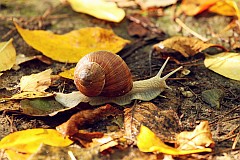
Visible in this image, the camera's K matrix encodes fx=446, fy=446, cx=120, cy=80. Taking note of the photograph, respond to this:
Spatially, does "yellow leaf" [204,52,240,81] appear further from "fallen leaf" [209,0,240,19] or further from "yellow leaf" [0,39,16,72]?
"yellow leaf" [0,39,16,72]

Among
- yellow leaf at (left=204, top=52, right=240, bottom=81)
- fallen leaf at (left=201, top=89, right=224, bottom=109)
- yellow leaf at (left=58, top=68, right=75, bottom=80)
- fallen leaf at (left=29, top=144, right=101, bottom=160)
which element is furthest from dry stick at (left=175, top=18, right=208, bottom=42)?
fallen leaf at (left=29, top=144, right=101, bottom=160)

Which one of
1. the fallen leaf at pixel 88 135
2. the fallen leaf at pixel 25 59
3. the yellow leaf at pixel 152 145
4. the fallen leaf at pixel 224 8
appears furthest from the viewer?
the fallen leaf at pixel 224 8

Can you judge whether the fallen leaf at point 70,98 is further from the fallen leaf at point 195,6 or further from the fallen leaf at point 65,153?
the fallen leaf at point 195,6

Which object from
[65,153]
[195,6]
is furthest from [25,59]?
[195,6]

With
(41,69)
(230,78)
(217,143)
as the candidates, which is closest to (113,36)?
(41,69)

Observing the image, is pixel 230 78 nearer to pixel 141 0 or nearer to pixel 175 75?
pixel 175 75

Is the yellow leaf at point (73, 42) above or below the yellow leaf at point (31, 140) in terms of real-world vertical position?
above

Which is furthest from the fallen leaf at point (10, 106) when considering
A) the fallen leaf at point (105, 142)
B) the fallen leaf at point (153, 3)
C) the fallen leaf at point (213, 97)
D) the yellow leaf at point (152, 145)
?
the fallen leaf at point (153, 3)
